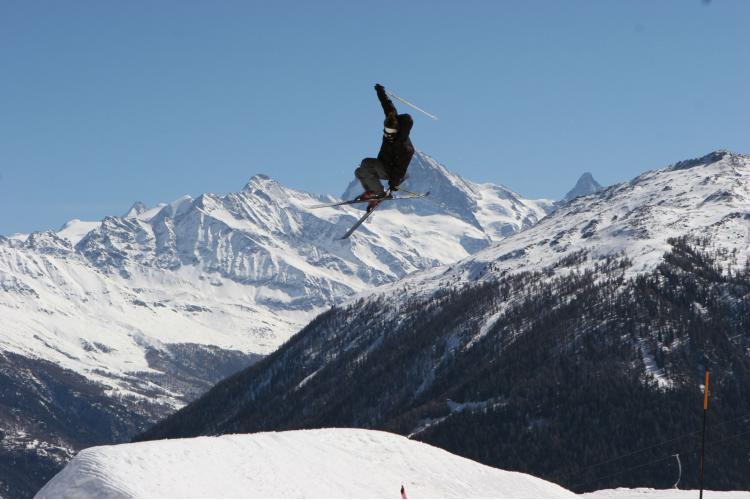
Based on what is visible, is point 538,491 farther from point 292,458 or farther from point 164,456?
point 164,456

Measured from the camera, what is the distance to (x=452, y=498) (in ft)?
211

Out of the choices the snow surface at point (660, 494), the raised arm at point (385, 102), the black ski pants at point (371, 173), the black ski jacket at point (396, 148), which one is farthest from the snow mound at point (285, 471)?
the raised arm at point (385, 102)

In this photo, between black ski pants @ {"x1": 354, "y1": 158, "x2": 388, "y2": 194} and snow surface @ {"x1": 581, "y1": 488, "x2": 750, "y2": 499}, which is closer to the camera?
black ski pants @ {"x1": 354, "y1": 158, "x2": 388, "y2": 194}

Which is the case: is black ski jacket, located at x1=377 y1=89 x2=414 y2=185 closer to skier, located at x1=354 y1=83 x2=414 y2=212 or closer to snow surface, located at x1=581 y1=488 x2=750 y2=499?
skier, located at x1=354 y1=83 x2=414 y2=212

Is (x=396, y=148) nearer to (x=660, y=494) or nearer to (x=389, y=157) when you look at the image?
(x=389, y=157)

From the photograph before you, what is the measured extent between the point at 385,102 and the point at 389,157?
244cm

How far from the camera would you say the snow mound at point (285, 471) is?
171ft

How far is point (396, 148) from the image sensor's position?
3288 cm

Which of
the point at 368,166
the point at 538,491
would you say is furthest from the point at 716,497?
the point at 368,166

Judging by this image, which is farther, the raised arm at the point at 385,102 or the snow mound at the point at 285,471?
the snow mound at the point at 285,471

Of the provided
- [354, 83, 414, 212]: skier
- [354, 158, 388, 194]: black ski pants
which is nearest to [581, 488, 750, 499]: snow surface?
[354, 83, 414, 212]: skier

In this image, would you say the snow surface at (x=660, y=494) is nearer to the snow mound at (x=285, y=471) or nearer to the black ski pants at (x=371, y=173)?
the snow mound at (x=285, y=471)

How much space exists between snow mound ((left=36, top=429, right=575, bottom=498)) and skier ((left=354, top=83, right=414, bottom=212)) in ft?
78.2

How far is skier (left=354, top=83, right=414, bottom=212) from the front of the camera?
31.7 metres
